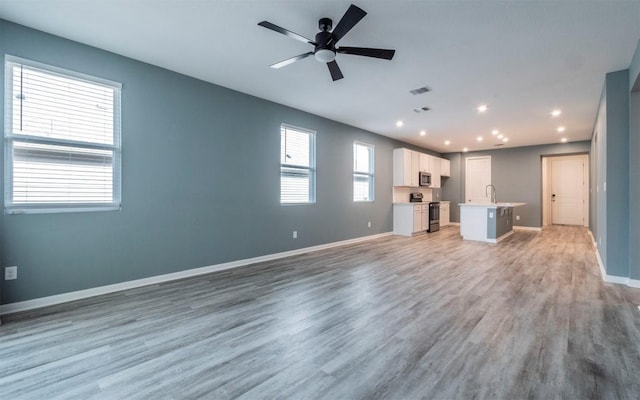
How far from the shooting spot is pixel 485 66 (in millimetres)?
3684

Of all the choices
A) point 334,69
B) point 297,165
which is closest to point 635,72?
point 334,69

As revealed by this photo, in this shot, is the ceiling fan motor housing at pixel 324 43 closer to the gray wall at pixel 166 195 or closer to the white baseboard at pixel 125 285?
the gray wall at pixel 166 195

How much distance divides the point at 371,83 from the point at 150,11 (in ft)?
9.26

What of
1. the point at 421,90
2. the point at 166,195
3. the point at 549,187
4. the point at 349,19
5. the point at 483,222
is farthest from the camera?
the point at 549,187

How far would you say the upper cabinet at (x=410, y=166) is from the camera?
8124 mm

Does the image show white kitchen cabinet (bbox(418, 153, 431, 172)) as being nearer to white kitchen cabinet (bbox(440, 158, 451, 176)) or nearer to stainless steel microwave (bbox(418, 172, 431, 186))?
stainless steel microwave (bbox(418, 172, 431, 186))

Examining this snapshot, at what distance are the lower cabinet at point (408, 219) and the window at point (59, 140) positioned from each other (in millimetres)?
6514

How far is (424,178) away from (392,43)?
21.0 feet

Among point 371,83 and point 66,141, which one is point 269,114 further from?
point 66,141

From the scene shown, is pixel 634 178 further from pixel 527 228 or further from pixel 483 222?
pixel 527 228

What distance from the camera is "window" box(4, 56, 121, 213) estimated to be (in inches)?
114

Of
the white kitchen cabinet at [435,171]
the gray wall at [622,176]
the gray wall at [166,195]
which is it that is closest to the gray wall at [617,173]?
the gray wall at [622,176]

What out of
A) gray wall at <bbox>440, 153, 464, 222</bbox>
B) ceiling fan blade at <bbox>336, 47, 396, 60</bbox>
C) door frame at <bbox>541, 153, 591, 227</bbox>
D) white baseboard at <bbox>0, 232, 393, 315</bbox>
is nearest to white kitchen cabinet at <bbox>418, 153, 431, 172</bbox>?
gray wall at <bbox>440, 153, 464, 222</bbox>

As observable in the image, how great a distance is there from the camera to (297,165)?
5621 millimetres
